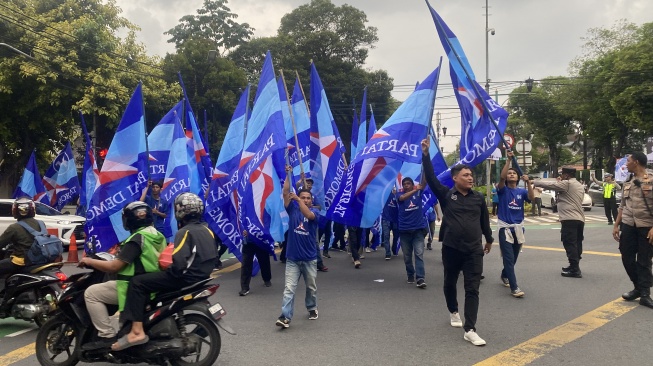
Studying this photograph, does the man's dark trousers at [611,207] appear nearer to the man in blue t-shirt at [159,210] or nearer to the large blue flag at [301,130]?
the large blue flag at [301,130]

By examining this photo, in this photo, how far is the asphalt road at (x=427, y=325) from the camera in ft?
17.2

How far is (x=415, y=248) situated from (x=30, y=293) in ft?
17.2

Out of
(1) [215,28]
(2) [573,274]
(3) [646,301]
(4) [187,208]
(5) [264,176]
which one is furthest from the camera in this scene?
(1) [215,28]

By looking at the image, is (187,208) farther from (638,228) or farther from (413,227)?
(638,228)

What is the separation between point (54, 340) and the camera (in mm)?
5109

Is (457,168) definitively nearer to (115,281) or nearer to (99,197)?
(115,281)

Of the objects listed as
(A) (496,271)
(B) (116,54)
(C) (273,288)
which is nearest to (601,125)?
(B) (116,54)

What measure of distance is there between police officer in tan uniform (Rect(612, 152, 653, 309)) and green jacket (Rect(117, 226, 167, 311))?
18.5ft

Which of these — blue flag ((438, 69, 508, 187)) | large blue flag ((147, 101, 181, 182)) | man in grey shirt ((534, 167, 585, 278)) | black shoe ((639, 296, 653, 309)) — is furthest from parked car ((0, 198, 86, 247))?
black shoe ((639, 296, 653, 309))

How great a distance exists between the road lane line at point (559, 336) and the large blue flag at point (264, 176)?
3.67 metres

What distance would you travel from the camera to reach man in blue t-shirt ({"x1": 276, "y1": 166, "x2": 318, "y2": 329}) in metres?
6.46

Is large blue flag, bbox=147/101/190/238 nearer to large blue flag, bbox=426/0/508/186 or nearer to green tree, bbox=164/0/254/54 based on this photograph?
large blue flag, bbox=426/0/508/186

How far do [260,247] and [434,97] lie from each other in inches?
134

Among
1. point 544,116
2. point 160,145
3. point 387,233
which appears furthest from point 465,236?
point 544,116
